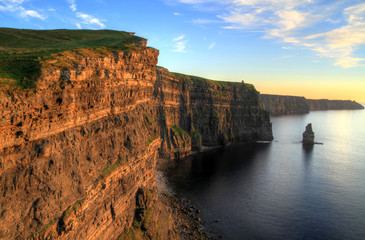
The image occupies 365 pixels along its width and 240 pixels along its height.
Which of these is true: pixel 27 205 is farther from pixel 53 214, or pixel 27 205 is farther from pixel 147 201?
pixel 147 201

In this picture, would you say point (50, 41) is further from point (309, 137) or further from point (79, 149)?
point (309, 137)

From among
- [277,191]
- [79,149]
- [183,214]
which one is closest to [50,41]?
[79,149]

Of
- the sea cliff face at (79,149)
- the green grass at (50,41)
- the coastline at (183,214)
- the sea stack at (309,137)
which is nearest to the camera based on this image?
the sea cliff face at (79,149)

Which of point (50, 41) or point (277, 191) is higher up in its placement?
point (50, 41)

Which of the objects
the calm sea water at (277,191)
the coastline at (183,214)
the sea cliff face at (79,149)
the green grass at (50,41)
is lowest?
the coastline at (183,214)

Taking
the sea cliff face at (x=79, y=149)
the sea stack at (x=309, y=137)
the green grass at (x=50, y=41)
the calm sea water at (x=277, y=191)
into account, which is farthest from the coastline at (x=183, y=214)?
the sea stack at (x=309, y=137)

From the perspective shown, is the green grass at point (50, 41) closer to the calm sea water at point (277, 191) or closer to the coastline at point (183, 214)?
the coastline at point (183, 214)
